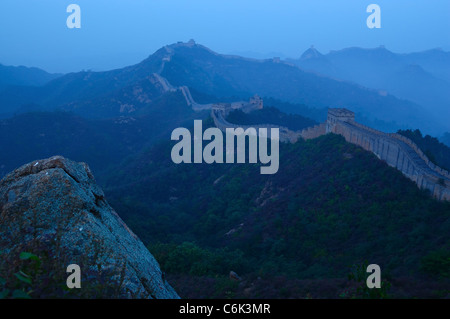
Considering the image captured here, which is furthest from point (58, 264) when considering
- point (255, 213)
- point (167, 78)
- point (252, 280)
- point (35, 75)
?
point (35, 75)

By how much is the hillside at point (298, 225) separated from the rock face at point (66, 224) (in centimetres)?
491

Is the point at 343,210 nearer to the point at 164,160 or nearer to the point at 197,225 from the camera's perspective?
the point at 197,225

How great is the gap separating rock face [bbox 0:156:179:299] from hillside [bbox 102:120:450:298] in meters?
4.91

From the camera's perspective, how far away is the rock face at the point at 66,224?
5395 millimetres

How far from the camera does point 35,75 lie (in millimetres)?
141625

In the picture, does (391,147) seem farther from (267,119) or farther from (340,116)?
(267,119)

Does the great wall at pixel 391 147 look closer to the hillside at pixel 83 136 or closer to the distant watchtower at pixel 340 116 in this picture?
the distant watchtower at pixel 340 116

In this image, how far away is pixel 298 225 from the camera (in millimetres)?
19172

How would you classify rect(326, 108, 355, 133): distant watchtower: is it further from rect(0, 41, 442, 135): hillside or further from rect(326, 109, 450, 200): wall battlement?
rect(0, 41, 442, 135): hillside

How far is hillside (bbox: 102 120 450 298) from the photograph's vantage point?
11.1 m

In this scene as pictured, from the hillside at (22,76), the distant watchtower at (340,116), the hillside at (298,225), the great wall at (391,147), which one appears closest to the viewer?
the hillside at (298,225)

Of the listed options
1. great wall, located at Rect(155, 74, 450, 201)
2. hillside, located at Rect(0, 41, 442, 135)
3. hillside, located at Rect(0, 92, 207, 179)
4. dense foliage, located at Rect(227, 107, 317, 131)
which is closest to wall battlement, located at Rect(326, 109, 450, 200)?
great wall, located at Rect(155, 74, 450, 201)

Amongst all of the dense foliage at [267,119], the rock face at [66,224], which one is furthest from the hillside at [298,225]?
the dense foliage at [267,119]

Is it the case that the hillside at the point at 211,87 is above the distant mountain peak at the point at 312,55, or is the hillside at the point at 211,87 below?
below
